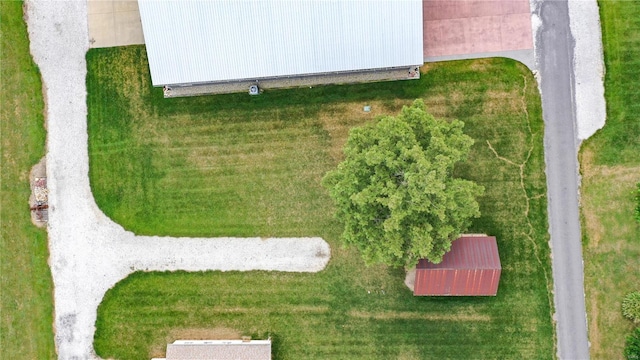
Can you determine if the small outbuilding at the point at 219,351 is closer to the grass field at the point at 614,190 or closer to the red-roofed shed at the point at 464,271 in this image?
the red-roofed shed at the point at 464,271

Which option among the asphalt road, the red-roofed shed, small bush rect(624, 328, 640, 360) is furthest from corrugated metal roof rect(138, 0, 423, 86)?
small bush rect(624, 328, 640, 360)

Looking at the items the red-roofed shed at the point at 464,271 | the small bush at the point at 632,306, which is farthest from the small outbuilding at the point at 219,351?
the small bush at the point at 632,306

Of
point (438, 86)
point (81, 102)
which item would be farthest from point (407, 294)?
point (81, 102)

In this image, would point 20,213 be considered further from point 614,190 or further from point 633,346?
point 633,346

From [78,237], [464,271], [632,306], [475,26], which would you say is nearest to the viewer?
[464,271]

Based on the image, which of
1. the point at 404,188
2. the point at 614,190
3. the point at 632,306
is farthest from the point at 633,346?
the point at 404,188
